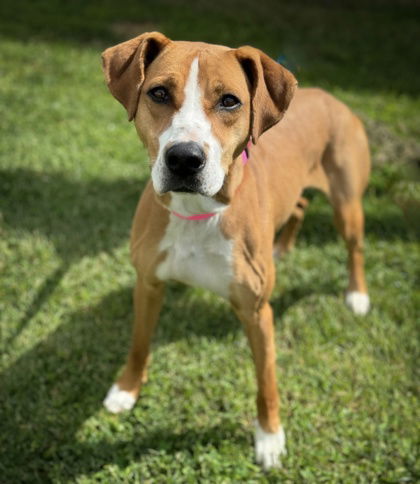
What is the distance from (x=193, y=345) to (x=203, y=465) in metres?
0.96

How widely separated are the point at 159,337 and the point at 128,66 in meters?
2.08

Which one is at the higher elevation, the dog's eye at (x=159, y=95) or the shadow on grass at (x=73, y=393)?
the dog's eye at (x=159, y=95)

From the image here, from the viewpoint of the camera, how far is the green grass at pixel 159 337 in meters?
3.29

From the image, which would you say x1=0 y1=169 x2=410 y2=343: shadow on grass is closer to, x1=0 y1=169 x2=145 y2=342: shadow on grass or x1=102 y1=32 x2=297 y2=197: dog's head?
x1=0 y1=169 x2=145 y2=342: shadow on grass

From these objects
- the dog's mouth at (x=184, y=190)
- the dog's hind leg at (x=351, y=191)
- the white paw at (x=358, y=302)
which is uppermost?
the dog's mouth at (x=184, y=190)

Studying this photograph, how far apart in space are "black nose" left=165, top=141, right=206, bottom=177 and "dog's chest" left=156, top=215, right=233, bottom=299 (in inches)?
22.2

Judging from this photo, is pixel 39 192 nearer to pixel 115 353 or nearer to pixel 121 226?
pixel 121 226

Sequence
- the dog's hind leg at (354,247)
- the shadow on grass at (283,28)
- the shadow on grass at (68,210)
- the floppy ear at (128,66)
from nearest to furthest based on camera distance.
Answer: the floppy ear at (128,66) → the dog's hind leg at (354,247) → the shadow on grass at (68,210) → the shadow on grass at (283,28)

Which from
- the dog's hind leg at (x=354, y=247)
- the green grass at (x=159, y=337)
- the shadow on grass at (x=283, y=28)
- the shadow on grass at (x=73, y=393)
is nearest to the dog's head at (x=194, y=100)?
the green grass at (x=159, y=337)

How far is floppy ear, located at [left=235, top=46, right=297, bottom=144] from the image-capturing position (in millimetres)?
2633

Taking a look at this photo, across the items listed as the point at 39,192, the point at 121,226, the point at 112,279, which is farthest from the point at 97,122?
the point at 112,279

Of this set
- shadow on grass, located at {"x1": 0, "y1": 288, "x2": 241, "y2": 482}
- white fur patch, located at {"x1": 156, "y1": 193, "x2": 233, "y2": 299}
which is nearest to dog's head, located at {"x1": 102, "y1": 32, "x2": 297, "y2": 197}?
white fur patch, located at {"x1": 156, "y1": 193, "x2": 233, "y2": 299}

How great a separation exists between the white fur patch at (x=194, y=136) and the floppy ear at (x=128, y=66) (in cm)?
26

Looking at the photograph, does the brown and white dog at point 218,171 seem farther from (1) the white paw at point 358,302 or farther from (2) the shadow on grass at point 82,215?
(2) the shadow on grass at point 82,215
